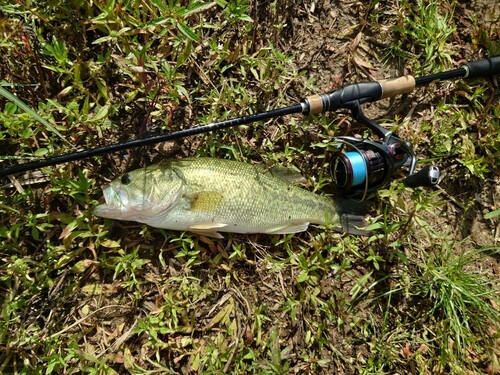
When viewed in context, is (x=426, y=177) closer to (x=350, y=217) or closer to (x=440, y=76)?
(x=350, y=217)

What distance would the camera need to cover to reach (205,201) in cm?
315

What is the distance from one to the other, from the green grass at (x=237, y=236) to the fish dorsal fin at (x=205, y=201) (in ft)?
1.41

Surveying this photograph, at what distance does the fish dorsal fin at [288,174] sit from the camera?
3.46 metres

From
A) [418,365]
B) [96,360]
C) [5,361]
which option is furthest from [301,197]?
[5,361]

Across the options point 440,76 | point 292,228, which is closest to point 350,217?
point 292,228

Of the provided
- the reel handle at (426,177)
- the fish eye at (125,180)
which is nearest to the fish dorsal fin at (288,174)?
the reel handle at (426,177)

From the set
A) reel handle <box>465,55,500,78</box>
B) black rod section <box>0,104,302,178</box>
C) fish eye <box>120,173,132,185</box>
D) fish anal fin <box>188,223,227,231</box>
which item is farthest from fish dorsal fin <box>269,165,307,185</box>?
reel handle <box>465,55,500,78</box>

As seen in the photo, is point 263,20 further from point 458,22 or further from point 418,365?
point 418,365

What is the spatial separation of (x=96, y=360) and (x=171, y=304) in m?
0.73

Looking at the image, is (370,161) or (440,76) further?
(440,76)

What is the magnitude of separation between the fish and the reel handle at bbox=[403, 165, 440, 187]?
0.65 m

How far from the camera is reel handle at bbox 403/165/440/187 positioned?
303 cm

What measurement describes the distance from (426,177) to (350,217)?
2.40 ft

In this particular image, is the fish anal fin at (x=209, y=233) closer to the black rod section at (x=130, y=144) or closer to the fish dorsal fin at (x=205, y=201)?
the fish dorsal fin at (x=205, y=201)
